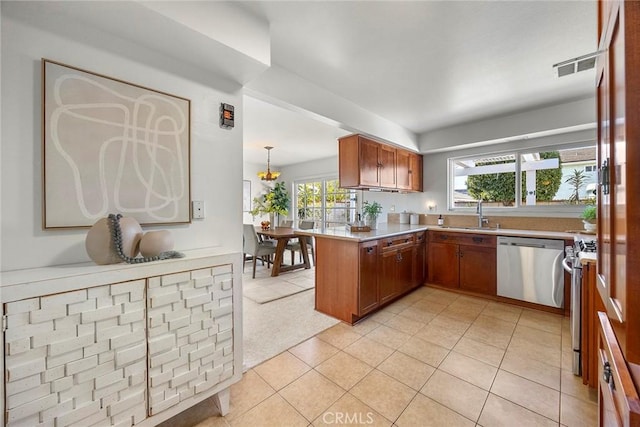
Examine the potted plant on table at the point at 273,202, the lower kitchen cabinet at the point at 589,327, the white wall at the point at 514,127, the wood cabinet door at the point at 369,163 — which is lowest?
the lower kitchen cabinet at the point at 589,327

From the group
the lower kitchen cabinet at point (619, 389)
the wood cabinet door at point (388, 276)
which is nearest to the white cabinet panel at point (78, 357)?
the lower kitchen cabinet at point (619, 389)

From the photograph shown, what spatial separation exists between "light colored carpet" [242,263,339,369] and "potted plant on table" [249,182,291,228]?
11.5 ft

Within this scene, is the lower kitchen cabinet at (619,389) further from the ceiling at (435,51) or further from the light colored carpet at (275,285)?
the light colored carpet at (275,285)

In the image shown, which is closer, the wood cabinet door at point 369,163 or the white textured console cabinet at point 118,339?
the white textured console cabinet at point 118,339

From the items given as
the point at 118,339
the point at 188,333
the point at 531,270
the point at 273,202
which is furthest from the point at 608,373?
the point at 273,202

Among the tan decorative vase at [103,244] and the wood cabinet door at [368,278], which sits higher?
the tan decorative vase at [103,244]

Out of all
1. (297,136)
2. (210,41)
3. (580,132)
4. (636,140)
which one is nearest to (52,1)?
(210,41)

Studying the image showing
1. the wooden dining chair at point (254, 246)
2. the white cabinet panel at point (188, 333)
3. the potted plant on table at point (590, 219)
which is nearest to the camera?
the white cabinet panel at point (188, 333)

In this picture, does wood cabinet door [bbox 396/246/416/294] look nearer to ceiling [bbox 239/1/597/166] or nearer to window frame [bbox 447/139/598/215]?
window frame [bbox 447/139/598/215]

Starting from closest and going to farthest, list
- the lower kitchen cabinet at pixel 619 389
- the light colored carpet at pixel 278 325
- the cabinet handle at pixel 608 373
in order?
1. the lower kitchen cabinet at pixel 619 389
2. the cabinet handle at pixel 608 373
3. the light colored carpet at pixel 278 325

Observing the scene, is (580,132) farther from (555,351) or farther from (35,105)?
(35,105)

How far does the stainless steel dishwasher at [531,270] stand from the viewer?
9.34 ft

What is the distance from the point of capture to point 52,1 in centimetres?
117

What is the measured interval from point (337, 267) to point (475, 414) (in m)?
1.59
